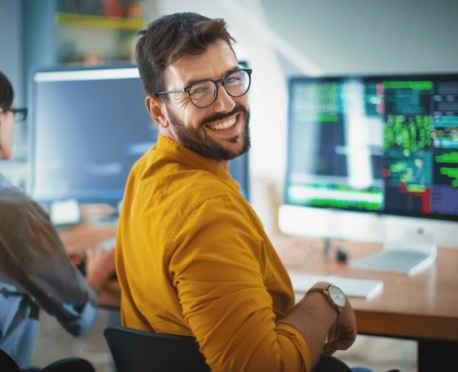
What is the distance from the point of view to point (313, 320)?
2.65 feet

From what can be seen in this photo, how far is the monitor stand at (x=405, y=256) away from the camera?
134 centimetres

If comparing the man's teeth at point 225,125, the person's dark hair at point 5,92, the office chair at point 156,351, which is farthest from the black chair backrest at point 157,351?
the person's dark hair at point 5,92

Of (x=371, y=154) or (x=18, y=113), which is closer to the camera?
(x=18, y=113)

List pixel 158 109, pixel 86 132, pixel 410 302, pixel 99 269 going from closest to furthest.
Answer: pixel 158 109 → pixel 410 302 → pixel 99 269 → pixel 86 132

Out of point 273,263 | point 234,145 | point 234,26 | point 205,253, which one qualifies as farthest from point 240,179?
point 234,26

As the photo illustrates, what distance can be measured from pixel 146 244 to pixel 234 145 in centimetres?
33

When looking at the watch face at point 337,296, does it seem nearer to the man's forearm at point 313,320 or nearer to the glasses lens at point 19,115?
the man's forearm at point 313,320

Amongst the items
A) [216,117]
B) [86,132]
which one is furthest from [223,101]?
[86,132]

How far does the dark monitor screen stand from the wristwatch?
1.84 feet

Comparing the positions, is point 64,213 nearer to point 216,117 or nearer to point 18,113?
point 18,113

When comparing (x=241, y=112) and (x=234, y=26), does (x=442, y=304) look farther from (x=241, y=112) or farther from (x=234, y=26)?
(x=234, y=26)

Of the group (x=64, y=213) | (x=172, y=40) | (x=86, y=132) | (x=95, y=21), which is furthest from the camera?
(x=95, y=21)

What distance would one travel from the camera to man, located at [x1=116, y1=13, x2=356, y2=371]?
645mm

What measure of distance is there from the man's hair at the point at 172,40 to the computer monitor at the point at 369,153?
0.62 m
